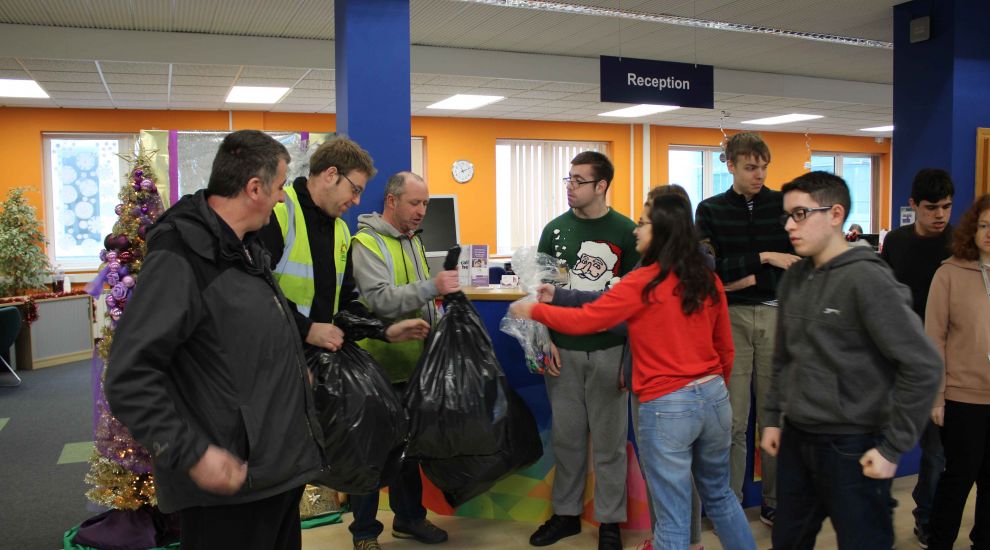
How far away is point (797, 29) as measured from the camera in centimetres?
716

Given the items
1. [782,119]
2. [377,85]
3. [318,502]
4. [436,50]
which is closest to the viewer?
[318,502]

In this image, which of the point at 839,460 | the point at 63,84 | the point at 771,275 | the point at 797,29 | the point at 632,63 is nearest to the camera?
the point at 839,460

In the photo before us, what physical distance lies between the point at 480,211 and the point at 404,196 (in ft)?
28.2

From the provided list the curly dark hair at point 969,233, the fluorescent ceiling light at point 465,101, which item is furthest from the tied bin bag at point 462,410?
the fluorescent ceiling light at point 465,101

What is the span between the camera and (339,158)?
2.53 metres

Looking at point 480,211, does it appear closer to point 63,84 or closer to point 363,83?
point 63,84

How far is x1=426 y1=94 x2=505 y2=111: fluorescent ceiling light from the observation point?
9.34 metres

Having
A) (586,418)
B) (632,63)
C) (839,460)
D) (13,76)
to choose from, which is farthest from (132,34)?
(839,460)

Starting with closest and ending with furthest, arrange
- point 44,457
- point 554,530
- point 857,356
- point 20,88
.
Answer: point 857,356, point 554,530, point 44,457, point 20,88

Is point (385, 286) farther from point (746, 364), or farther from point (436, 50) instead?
point (436, 50)

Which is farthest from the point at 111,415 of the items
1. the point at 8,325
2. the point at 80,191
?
the point at 80,191

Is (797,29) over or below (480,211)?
over

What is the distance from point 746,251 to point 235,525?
2204mm

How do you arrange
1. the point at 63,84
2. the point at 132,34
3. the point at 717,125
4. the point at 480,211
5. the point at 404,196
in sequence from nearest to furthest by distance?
Answer: the point at 404,196
the point at 132,34
the point at 63,84
the point at 480,211
the point at 717,125
